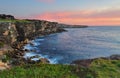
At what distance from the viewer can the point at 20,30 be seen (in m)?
88.0

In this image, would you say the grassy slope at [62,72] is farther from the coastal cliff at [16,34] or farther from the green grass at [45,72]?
the coastal cliff at [16,34]

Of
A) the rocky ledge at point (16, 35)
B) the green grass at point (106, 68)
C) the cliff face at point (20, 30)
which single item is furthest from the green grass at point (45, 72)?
the cliff face at point (20, 30)

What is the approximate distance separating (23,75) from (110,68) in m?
7.54

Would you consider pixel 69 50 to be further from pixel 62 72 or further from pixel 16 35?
pixel 62 72

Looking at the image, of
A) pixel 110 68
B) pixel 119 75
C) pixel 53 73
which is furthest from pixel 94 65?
pixel 53 73

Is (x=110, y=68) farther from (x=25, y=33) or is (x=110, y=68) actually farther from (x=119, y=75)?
(x=25, y=33)

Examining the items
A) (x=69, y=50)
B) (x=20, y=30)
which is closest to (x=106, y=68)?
(x=69, y=50)

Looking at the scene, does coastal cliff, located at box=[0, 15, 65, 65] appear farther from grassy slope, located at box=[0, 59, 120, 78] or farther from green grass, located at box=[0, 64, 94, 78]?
grassy slope, located at box=[0, 59, 120, 78]

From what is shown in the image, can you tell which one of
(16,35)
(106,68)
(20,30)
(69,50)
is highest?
(106,68)

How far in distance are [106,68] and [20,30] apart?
68.3 meters

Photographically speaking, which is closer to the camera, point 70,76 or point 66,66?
point 70,76

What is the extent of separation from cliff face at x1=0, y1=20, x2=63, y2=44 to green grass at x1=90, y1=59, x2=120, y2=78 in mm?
38368

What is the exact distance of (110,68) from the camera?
22078 mm

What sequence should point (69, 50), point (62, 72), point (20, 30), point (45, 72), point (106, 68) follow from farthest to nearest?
point (20, 30) < point (69, 50) < point (106, 68) < point (62, 72) < point (45, 72)
